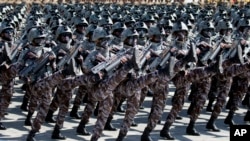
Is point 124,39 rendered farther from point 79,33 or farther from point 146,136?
point 79,33

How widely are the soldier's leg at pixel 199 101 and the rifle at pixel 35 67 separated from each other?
3.42 meters

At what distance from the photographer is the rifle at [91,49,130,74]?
36.3 feet

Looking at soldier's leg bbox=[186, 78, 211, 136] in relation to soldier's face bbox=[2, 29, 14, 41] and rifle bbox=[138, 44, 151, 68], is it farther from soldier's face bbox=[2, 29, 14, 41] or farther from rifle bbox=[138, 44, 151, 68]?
soldier's face bbox=[2, 29, 14, 41]

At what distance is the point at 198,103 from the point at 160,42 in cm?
154

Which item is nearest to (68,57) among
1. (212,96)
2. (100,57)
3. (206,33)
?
(100,57)

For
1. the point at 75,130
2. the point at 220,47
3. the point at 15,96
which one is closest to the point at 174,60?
the point at 220,47

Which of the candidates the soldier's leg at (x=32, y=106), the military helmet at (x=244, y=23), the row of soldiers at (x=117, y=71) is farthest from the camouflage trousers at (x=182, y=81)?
the military helmet at (x=244, y=23)

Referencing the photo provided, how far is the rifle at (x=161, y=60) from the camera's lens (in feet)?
39.2

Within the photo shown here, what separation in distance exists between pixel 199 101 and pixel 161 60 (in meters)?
1.48

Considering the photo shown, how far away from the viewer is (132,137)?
12570 millimetres

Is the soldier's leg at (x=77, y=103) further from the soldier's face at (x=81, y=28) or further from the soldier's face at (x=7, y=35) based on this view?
the soldier's face at (x=7, y=35)

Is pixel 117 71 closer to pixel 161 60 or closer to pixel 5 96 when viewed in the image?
pixel 161 60

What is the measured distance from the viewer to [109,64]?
1111 centimetres

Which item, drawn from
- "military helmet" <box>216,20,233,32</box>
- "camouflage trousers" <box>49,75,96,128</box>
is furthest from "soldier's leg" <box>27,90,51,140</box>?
"military helmet" <box>216,20,233,32</box>
